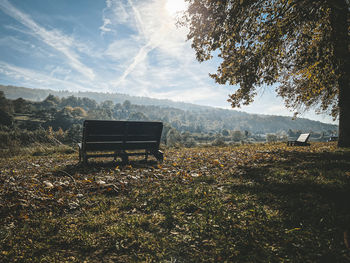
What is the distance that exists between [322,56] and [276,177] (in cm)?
408

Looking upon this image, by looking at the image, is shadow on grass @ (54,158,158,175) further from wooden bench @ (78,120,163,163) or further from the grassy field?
the grassy field

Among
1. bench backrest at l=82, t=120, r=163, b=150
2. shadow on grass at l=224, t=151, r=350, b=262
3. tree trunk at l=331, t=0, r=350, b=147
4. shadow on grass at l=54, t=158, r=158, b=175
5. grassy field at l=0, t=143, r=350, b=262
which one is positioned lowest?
shadow on grass at l=54, t=158, r=158, b=175

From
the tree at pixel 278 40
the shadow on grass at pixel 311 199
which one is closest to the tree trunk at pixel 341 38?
the tree at pixel 278 40

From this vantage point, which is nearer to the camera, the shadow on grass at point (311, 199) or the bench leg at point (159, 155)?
the shadow on grass at point (311, 199)

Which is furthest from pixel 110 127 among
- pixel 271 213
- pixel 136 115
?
pixel 136 115

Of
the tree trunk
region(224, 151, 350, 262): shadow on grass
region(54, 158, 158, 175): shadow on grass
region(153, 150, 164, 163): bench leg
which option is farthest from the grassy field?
the tree trunk

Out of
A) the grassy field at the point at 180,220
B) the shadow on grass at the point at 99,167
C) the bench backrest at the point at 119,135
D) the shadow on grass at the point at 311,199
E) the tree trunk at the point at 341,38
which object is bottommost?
the shadow on grass at the point at 99,167

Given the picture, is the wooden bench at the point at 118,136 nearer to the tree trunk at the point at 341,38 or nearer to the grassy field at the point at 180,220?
the grassy field at the point at 180,220

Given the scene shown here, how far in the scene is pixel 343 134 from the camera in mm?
8227

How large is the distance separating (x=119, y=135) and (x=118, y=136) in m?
0.04

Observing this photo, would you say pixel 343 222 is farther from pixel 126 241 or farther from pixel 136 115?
pixel 136 115

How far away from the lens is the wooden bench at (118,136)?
544cm

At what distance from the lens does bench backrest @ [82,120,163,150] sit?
214 inches

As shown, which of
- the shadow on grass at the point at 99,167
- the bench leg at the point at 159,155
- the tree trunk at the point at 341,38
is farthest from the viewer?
the bench leg at the point at 159,155
